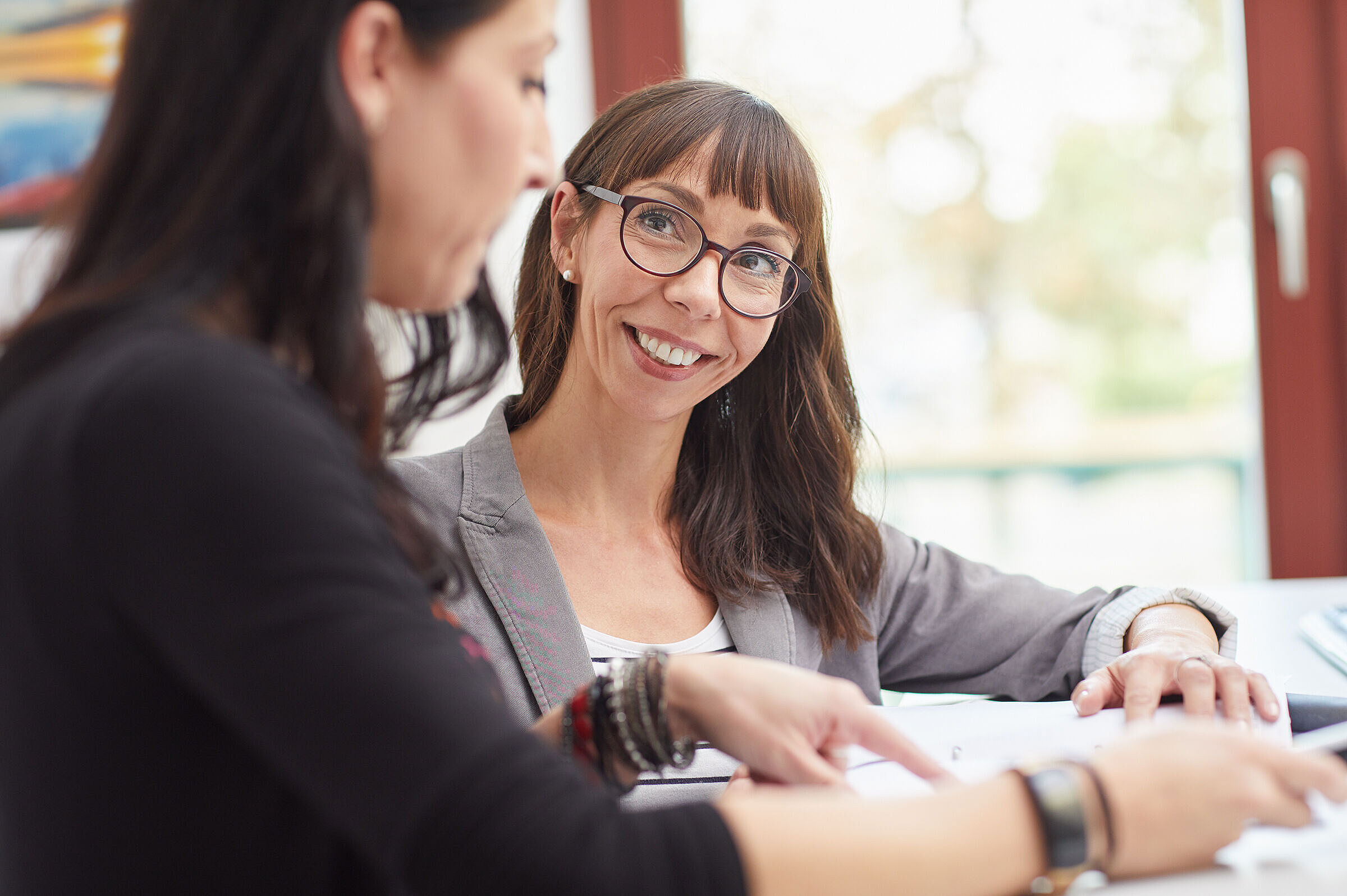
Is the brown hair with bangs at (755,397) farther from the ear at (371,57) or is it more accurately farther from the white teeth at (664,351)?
the ear at (371,57)

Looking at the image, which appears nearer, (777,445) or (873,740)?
(873,740)

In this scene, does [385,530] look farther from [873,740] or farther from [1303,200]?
[1303,200]

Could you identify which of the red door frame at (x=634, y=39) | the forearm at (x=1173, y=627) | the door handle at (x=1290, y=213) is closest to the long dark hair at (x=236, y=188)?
the forearm at (x=1173, y=627)

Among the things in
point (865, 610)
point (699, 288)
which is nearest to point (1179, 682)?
point (865, 610)

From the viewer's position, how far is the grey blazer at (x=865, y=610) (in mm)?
1225

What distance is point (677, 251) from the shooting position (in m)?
1.31

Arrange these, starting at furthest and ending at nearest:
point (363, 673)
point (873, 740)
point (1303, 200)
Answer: point (1303, 200)
point (873, 740)
point (363, 673)

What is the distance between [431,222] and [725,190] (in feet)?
2.17

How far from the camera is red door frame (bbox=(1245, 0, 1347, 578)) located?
82.9 inches

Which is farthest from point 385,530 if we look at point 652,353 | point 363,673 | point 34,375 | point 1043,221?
point 1043,221

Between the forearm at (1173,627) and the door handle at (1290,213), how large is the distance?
44.7 inches

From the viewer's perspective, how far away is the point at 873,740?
0.76 metres

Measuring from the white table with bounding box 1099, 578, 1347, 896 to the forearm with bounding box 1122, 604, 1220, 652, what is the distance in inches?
3.0

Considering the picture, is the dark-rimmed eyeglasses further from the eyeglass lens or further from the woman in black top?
the woman in black top
